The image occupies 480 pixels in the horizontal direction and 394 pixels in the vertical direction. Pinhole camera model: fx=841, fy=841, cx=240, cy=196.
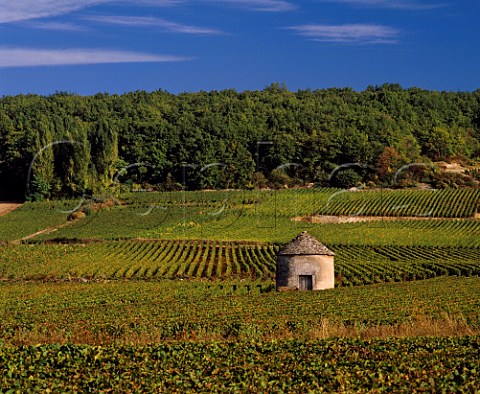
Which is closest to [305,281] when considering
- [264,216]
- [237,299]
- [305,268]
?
[305,268]

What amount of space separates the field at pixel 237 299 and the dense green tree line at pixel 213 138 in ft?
34.6

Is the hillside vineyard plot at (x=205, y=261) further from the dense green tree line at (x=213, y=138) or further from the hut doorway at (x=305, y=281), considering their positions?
the dense green tree line at (x=213, y=138)

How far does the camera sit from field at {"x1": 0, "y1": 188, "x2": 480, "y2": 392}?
14.6 m

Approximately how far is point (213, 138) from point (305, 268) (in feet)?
267

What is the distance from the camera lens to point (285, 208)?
82.3m

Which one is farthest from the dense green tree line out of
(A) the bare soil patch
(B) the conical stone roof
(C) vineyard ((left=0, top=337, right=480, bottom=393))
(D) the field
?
(C) vineyard ((left=0, top=337, right=480, bottom=393))

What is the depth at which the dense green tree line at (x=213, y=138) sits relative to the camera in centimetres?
9556

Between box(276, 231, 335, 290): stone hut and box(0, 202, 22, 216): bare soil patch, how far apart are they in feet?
184

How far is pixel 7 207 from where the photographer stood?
302 feet

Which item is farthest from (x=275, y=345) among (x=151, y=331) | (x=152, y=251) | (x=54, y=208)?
(x=54, y=208)

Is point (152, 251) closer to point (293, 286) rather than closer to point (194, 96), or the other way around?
point (293, 286)

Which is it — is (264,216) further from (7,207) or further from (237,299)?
(237,299)

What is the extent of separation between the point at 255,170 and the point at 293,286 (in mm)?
75837

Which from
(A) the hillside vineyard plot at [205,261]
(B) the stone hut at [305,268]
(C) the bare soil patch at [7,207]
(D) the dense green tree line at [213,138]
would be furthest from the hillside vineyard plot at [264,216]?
(B) the stone hut at [305,268]
